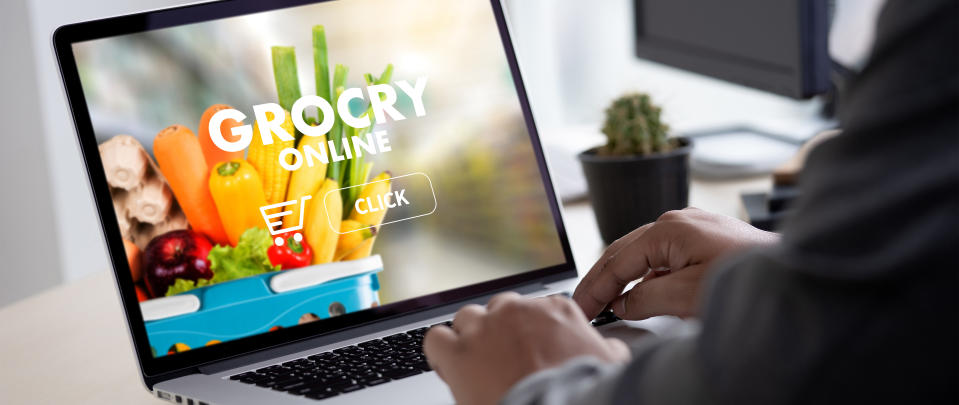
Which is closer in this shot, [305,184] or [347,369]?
[347,369]

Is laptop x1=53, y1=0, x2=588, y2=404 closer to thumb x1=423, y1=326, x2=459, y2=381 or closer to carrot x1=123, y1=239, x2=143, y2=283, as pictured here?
carrot x1=123, y1=239, x2=143, y2=283

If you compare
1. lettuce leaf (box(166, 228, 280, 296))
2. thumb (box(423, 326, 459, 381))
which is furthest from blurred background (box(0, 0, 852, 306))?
thumb (box(423, 326, 459, 381))

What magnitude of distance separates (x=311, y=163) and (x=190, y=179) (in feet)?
0.36

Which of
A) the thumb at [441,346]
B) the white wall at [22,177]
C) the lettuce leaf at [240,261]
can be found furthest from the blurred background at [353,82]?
the thumb at [441,346]

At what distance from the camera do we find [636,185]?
3.60 ft

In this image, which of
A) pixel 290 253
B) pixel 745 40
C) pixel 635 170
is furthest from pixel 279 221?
pixel 745 40

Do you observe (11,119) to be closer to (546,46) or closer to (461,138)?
(546,46)

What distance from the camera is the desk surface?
2.74 feet

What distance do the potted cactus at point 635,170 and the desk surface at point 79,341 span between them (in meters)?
0.06

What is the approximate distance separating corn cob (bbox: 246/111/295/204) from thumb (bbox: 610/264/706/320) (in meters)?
0.32

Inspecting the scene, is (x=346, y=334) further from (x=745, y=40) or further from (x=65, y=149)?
(x=65, y=149)

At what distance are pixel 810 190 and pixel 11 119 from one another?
203 cm

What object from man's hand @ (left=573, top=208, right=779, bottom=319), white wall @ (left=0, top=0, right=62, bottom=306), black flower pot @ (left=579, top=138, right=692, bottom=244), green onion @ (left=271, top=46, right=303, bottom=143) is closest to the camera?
man's hand @ (left=573, top=208, right=779, bottom=319)

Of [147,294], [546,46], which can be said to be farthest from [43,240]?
[147,294]
